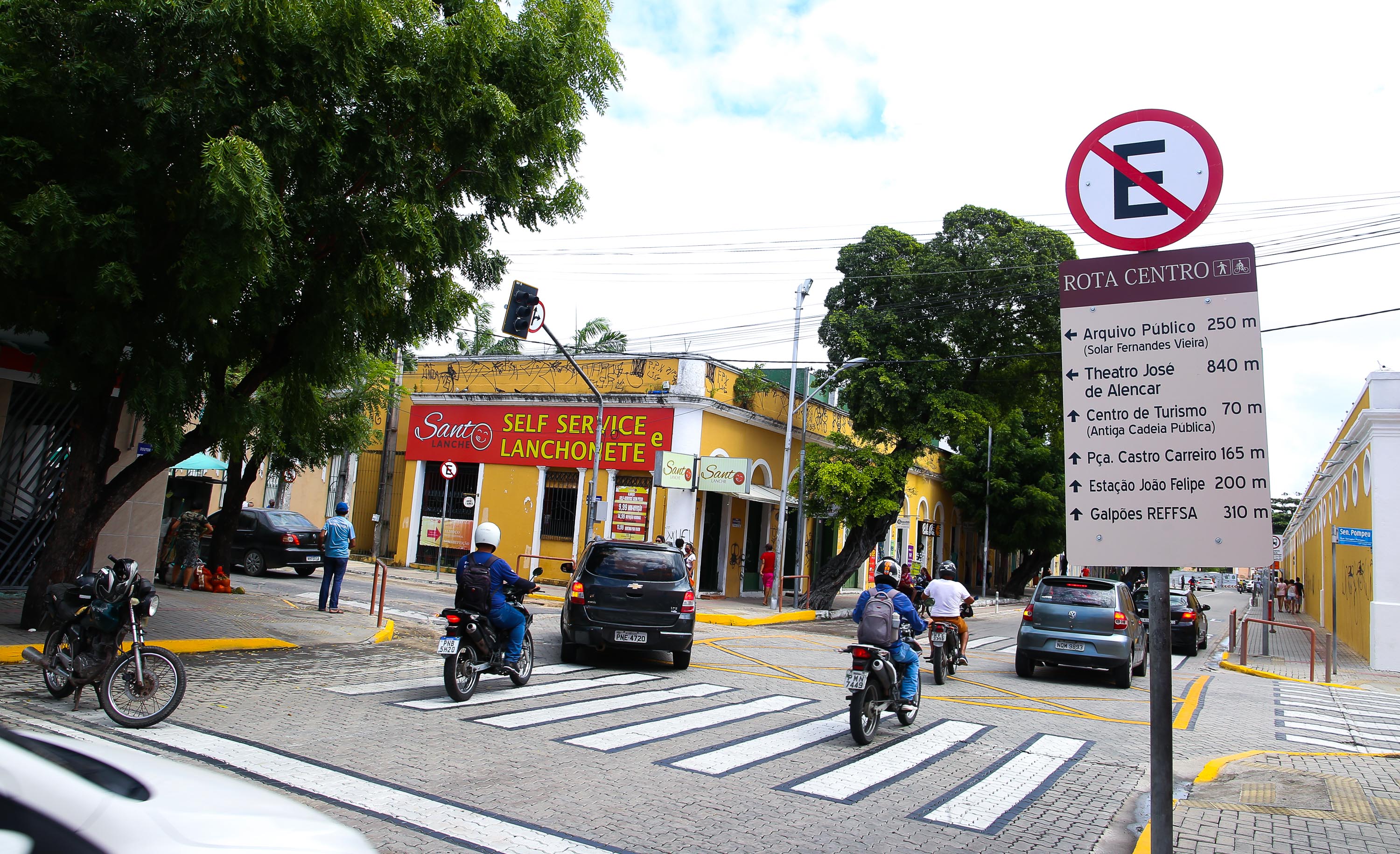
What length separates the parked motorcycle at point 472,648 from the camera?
364 inches

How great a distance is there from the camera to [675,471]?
24922mm

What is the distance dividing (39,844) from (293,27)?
9688mm

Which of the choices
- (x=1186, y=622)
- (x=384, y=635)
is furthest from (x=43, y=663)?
(x=1186, y=622)

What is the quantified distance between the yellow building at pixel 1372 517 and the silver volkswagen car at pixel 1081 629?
331 inches

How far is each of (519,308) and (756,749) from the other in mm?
11374

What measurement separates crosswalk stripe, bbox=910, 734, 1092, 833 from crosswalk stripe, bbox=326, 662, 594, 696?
16.9ft

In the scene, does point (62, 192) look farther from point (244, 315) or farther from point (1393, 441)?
point (1393, 441)

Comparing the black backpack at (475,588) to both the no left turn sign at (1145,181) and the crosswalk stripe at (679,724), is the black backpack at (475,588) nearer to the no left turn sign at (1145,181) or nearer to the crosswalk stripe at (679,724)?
the crosswalk stripe at (679,724)

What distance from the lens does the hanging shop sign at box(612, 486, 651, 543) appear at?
26.5 meters

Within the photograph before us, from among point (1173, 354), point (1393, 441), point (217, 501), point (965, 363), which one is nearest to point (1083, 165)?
point (1173, 354)

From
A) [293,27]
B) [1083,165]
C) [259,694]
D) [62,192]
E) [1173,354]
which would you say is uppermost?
[293,27]

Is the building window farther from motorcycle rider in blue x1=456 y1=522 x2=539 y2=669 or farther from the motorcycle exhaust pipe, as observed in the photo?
the motorcycle exhaust pipe

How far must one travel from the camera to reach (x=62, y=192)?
915 cm

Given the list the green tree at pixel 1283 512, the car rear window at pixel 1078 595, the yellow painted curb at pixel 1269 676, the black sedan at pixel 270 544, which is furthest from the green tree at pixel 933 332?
the green tree at pixel 1283 512
